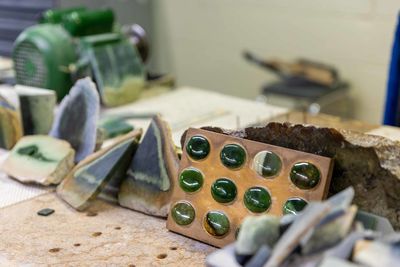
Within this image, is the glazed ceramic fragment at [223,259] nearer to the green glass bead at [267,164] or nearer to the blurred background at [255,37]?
the green glass bead at [267,164]

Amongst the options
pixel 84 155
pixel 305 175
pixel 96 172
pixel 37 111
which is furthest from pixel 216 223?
pixel 37 111

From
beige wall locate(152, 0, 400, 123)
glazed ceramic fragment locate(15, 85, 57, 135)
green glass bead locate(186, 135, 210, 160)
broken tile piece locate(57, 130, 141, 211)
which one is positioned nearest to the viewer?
green glass bead locate(186, 135, 210, 160)

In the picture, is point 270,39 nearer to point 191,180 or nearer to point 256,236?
point 191,180

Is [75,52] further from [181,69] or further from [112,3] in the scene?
[181,69]

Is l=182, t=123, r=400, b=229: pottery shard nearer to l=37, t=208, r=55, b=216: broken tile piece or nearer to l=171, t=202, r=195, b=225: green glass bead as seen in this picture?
l=171, t=202, r=195, b=225: green glass bead

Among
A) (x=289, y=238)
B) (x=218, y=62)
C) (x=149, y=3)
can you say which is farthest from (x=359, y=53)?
(x=289, y=238)

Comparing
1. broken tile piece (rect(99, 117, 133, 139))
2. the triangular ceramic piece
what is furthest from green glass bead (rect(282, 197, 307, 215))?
broken tile piece (rect(99, 117, 133, 139))
